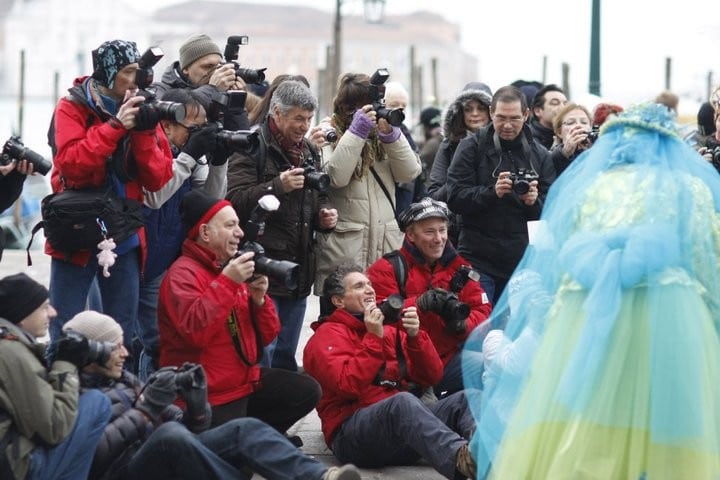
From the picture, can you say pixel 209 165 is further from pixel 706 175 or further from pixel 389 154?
pixel 706 175

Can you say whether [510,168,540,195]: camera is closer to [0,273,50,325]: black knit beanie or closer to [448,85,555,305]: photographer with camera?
[448,85,555,305]: photographer with camera

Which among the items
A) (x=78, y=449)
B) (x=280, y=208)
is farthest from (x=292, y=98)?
(x=78, y=449)

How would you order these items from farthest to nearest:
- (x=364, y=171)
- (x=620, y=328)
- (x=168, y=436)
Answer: (x=364, y=171)
(x=168, y=436)
(x=620, y=328)

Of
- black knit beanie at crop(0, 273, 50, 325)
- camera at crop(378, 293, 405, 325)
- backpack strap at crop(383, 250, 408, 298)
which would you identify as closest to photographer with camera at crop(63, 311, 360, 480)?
black knit beanie at crop(0, 273, 50, 325)

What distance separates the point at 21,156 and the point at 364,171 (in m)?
2.19

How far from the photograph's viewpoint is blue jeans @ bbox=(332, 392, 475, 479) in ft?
20.5

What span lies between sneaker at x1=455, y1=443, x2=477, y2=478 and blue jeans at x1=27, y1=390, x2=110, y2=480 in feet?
5.10

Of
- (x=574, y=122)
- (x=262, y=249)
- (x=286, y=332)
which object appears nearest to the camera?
(x=262, y=249)

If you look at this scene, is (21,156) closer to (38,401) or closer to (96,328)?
(96,328)

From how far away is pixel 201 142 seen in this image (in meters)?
6.86

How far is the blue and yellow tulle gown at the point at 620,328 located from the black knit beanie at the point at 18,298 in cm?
182

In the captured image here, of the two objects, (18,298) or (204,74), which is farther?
(204,74)

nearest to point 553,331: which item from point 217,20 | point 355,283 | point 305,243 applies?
point 355,283

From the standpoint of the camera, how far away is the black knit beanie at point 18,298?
17.8 ft
